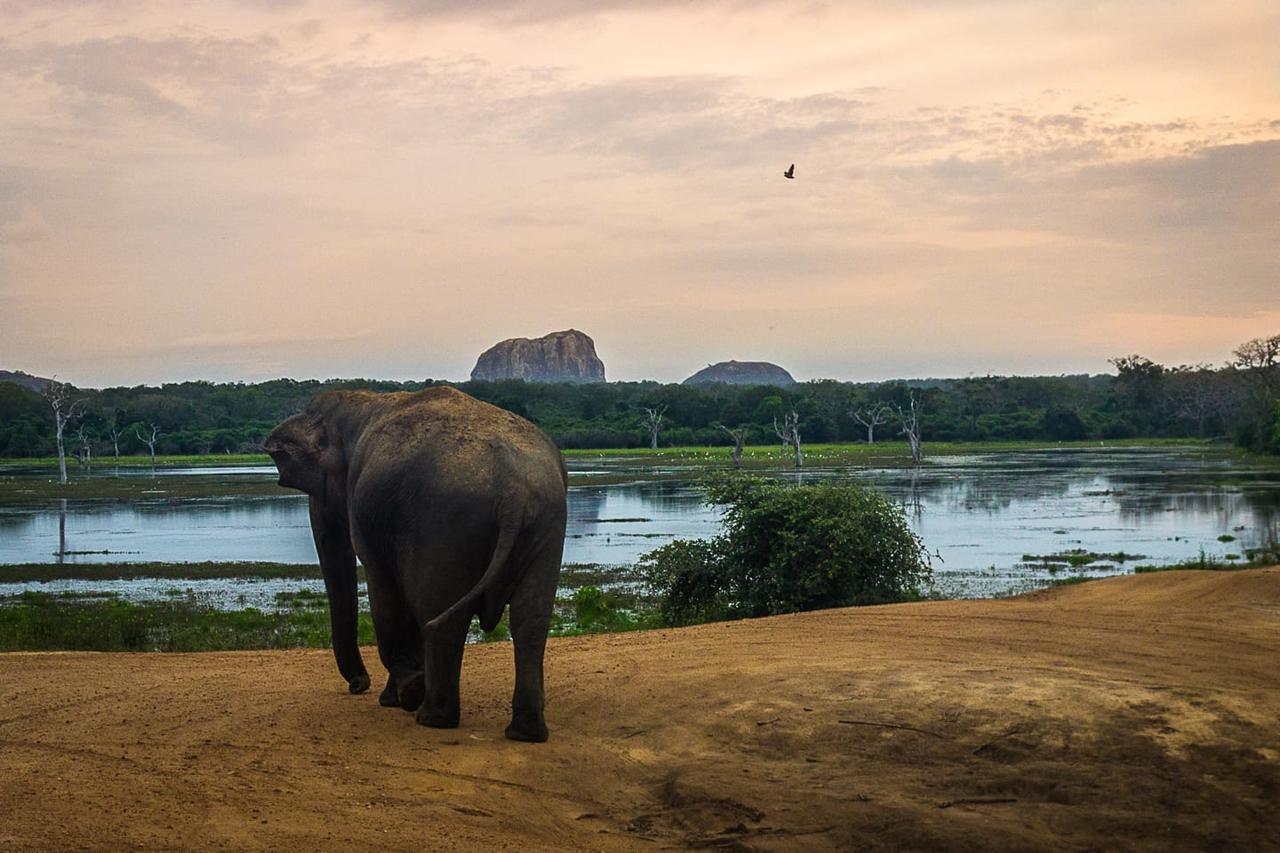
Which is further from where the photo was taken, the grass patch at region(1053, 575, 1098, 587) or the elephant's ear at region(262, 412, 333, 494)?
the grass patch at region(1053, 575, 1098, 587)

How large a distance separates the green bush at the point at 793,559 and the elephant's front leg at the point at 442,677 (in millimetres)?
8993

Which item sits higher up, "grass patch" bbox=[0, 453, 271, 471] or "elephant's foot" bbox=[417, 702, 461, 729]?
"grass patch" bbox=[0, 453, 271, 471]

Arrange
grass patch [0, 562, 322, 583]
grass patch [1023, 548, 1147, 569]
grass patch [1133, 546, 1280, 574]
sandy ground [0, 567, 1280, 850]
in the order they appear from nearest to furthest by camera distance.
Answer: sandy ground [0, 567, 1280, 850]
grass patch [1133, 546, 1280, 574]
grass patch [1023, 548, 1147, 569]
grass patch [0, 562, 322, 583]

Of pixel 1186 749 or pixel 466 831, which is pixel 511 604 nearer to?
pixel 466 831

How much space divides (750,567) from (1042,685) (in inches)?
350

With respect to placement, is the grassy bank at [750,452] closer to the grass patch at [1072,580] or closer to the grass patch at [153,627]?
the grass patch at [1072,580]

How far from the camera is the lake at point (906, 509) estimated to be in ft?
93.4

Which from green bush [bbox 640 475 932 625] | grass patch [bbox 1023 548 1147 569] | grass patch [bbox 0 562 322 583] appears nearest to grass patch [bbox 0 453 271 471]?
grass patch [bbox 0 562 322 583]

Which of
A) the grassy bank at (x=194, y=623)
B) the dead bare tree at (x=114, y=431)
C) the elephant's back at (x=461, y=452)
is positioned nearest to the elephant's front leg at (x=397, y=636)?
the elephant's back at (x=461, y=452)

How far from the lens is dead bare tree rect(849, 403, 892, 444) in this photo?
105 metres

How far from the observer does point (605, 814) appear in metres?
6.73

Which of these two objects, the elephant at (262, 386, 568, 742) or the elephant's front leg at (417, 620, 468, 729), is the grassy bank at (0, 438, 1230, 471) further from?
the elephant's front leg at (417, 620, 468, 729)

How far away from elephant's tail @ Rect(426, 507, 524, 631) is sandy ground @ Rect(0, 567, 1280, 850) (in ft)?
2.71

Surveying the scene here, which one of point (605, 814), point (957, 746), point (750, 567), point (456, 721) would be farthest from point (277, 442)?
point (750, 567)
